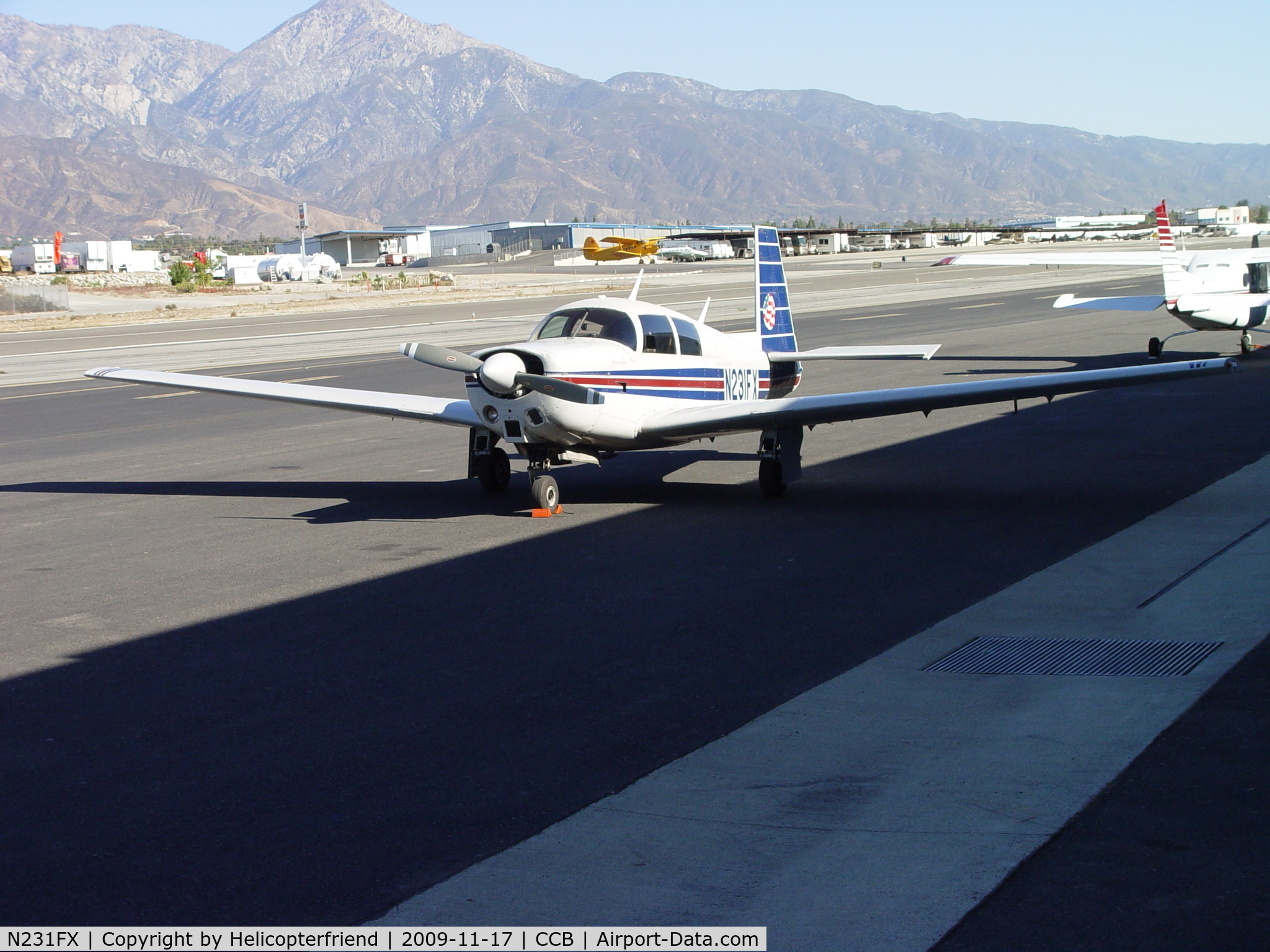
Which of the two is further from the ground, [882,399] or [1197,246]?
[1197,246]

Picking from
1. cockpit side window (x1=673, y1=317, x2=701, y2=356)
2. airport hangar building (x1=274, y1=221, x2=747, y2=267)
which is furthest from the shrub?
cockpit side window (x1=673, y1=317, x2=701, y2=356)

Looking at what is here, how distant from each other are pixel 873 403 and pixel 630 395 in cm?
255

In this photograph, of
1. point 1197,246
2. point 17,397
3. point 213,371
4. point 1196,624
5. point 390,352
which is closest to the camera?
point 1196,624

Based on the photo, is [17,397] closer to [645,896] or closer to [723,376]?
[723,376]

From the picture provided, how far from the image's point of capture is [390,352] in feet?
127

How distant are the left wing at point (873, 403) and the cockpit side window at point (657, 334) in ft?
2.55

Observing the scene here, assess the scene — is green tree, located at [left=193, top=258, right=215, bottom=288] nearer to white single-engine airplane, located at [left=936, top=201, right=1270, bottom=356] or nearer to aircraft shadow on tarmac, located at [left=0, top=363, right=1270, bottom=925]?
white single-engine airplane, located at [left=936, top=201, right=1270, bottom=356]

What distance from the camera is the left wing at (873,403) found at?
44.5 feet

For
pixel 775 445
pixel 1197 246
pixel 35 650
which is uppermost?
pixel 1197 246

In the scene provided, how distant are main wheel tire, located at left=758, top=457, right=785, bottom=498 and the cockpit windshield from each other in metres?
1.94

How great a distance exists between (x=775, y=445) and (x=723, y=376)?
131 centimetres

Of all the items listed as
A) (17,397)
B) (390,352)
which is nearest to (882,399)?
(17,397)

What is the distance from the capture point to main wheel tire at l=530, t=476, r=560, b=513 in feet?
45.2

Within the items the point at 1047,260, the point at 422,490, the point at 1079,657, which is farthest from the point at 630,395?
the point at 1047,260
